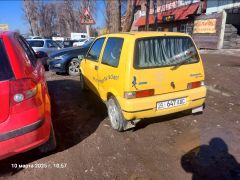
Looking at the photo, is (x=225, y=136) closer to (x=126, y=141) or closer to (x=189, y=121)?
(x=189, y=121)

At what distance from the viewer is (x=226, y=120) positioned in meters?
4.41

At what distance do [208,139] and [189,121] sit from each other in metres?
0.70

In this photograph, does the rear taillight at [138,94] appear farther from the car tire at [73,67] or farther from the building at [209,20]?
the building at [209,20]

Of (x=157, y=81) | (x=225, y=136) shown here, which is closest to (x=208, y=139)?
(x=225, y=136)

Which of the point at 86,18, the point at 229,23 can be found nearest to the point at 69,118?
the point at 86,18

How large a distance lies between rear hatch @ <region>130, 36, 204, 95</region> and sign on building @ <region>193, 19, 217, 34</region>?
1648 cm

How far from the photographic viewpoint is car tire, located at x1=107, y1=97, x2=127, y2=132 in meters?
3.82

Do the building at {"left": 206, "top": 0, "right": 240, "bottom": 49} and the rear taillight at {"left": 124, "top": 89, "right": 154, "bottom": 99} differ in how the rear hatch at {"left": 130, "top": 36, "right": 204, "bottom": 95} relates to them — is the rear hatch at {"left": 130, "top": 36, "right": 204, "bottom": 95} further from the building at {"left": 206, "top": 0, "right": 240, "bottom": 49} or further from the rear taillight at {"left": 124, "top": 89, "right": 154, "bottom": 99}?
the building at {"left": 206, "top": 0, "right": 240, "bottom": 49}

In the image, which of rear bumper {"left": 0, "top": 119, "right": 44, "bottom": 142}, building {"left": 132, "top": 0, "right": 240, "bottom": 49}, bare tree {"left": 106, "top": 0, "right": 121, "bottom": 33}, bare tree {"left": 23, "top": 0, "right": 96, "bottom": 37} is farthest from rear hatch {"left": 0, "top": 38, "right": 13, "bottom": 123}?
bare tree {"left": 23, "top": 0, "right": 96, "bottom": 37}

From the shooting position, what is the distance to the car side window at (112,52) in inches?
152

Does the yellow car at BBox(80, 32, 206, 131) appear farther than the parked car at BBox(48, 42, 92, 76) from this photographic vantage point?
No

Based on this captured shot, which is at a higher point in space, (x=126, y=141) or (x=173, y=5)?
(x=173, y=5)


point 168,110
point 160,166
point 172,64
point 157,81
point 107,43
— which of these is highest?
point 107,43

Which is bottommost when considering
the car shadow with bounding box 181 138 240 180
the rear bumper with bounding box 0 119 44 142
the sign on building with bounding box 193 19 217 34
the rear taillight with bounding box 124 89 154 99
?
the car shadow with bounding box 181 138 240 180
